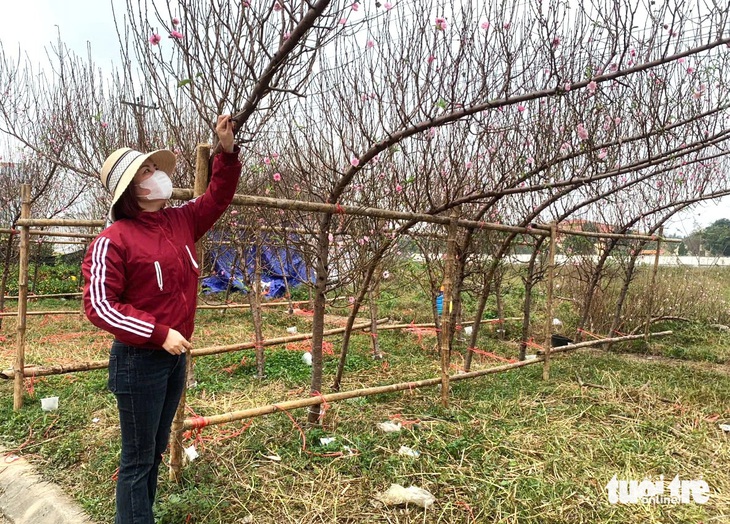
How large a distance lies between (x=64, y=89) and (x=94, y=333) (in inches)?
139

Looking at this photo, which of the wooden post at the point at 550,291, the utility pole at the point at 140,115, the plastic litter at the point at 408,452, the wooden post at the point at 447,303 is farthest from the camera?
the utility pole at the point at 140,115

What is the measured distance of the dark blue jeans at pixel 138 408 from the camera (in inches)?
73.5

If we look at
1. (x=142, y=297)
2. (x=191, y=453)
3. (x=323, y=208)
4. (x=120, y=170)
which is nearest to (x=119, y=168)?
(x=120, y=170)

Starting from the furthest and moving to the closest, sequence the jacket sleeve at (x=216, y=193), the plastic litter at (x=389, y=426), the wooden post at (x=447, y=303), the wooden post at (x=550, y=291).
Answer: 1. the wooden post at (x=550, y=291)
2. the wooden post at (x=447, y=303)
3. the plastic litter at (x=389, y=426)
4. the jacket sleeve at (x=216, y=193)

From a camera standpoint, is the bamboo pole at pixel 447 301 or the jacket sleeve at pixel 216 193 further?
the bamboo pole at pixel 447 301

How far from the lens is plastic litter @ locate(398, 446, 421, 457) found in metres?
2.98

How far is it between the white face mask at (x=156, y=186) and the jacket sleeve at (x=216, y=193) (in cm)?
22

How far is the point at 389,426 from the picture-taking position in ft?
11.1

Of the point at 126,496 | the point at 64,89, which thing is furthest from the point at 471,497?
the point at 64,89

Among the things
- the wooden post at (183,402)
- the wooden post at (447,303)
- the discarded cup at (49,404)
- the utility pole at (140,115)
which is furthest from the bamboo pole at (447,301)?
the utility pole at (140,115)

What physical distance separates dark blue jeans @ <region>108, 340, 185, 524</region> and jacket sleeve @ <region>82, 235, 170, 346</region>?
166mm

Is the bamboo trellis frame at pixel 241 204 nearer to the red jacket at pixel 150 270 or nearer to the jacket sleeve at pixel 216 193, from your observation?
the jacket sleeve at pixel 216 193

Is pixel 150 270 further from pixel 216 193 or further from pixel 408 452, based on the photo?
pixel 408 452

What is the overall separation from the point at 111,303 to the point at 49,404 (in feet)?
9.31
